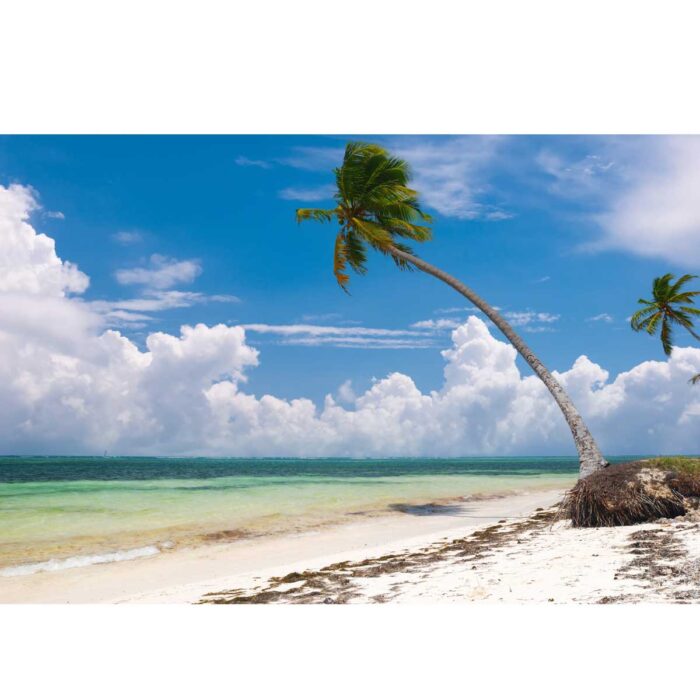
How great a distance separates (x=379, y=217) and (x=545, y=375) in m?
6.36

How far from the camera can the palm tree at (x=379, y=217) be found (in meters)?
14.6

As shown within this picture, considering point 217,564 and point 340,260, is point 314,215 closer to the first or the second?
point 340,260

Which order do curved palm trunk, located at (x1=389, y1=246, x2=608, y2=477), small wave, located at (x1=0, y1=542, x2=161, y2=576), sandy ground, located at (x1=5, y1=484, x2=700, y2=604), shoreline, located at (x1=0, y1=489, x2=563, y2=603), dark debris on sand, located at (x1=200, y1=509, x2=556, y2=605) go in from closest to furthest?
sandy ground, located at (x1=5, y1=484, x2=700, y2=604)
dark debris on sand, located at (x1=200, y1=509, x2=556, y2=605)
shoreline, located at (x1=0, y1=489, x2=563, y2=603)
small wave, located at (x1=0, y1=542, x2=161, y2=576)
curved palm trunk, located at (x1=389, y1=246, x2=608, y2=477)

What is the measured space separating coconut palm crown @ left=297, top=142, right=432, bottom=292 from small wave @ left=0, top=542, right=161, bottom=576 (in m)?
8.43

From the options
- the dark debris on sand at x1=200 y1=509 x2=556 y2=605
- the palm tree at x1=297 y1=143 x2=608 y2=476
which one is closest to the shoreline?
the dark debris on sand at x1=200 y1=509 x2=556 y2=605

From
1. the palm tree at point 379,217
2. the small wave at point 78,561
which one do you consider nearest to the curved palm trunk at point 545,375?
the palm tree at point 379,217

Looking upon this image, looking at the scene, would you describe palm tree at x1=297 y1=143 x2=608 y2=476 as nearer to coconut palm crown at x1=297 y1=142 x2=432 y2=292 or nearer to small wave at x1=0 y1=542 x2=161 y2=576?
coconut palm crown at x1=297 y1=142 x2=432 y2=292

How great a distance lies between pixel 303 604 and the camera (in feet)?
18.9

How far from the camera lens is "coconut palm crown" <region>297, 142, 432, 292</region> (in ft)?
50.3

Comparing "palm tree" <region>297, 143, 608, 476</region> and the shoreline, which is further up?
"palm tree" <region>297, 143, 608, 476</region>

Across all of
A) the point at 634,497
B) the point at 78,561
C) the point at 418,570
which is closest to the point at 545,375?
the point at 634,497

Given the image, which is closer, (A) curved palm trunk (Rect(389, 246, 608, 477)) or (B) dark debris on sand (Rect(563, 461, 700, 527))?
(B) dark debris on sand (Rect(563, 461, 700, 527))

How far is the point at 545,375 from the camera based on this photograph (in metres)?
13.7

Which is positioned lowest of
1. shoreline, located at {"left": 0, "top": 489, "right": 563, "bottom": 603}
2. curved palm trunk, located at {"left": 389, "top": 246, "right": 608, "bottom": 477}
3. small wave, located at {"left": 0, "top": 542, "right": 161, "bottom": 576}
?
small wave, located at {"left": 0, "top": 542, "right": 161, "bottom": 576}
